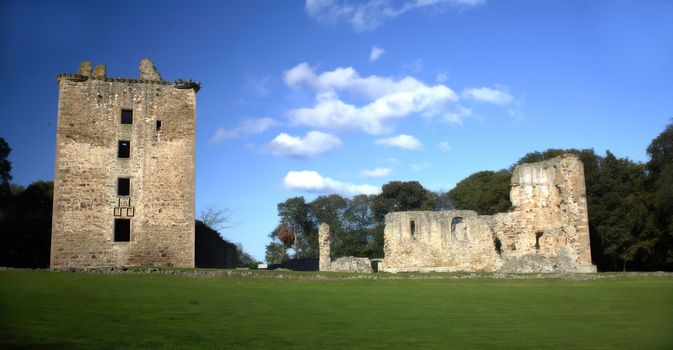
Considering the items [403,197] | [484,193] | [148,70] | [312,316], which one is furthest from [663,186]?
[312,316]

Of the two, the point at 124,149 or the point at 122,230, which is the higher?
the point at 124,149

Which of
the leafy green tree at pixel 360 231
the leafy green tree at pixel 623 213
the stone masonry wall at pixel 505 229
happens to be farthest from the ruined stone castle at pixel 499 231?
the leafy green tree at pixel 360 231

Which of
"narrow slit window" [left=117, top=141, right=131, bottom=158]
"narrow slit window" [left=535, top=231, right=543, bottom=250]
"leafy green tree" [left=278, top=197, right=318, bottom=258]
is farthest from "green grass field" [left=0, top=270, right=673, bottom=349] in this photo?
"leafy green tree" [left=278, top=197, right=318, bottom=258]

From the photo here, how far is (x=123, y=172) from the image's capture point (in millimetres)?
24453

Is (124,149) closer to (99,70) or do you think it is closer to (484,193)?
(99,70)

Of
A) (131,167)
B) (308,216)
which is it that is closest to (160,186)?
(131,167)

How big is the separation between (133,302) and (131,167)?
1375 cm

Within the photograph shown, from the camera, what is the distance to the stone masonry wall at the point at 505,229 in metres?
28.7

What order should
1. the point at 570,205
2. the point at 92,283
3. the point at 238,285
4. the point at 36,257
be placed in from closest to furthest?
1. the point at 92,283
2. the point at 238,285
3. the point at 570,205
4. the point at 36,257

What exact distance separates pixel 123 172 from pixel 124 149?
130cm

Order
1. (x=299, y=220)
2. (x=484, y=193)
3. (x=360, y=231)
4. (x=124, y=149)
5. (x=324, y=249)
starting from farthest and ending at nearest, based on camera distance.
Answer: (x=299, y=220), (x=360, y=231), (x=484, y=193), (x=324, y=249), (x=124, y=149)

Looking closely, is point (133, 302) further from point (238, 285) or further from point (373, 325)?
point (238, 285)

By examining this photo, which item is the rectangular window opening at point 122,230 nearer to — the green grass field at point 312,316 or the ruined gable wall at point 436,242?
the green grass field at point 312,316

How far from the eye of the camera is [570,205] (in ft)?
93.2
